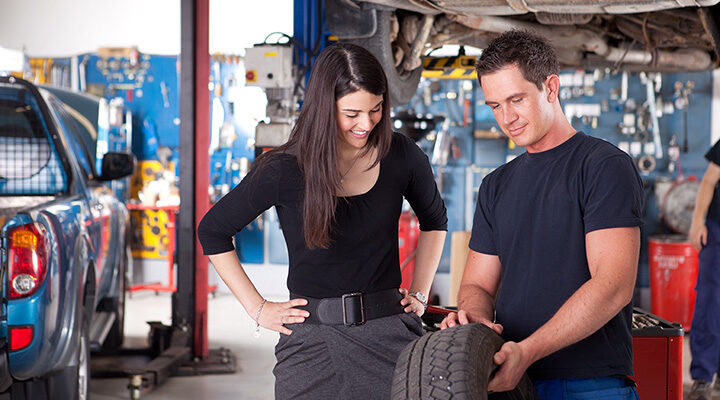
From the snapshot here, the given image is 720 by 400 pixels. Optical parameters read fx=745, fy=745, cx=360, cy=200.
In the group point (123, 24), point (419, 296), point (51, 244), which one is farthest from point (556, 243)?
point (123, 24)

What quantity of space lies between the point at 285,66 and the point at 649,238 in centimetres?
450

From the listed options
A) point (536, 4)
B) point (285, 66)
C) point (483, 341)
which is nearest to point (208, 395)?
point (285, 66)

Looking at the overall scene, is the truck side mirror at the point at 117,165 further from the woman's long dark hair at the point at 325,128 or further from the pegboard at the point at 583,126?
the pegboard at the point at 583,126

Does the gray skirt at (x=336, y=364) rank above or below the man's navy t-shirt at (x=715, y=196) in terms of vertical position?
below

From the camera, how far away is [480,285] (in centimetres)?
193

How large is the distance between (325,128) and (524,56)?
2.04 feet

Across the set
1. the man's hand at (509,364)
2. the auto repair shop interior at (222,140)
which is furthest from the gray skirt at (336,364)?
the auto repair shop interior at (222,140)

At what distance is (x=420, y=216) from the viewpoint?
8.20 feet

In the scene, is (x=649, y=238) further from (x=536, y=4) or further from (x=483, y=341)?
(x=483, y=341)

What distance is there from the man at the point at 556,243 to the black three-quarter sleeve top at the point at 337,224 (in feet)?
1.28

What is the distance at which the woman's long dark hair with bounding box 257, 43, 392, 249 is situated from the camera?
2.04 meters

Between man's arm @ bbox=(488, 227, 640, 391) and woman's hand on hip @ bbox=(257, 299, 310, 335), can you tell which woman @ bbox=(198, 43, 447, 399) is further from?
man's arm @ bbox=(488, 227, 640, 391)

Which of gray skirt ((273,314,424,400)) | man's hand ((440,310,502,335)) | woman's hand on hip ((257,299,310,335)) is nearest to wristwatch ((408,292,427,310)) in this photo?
gray skirt ((273,314,424,400))

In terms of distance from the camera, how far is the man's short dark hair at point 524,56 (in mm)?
1668
